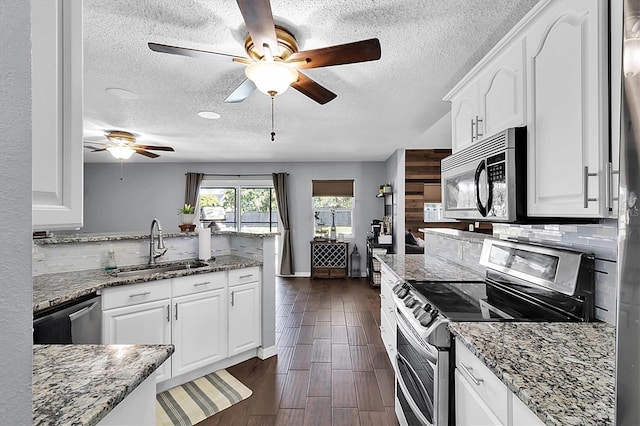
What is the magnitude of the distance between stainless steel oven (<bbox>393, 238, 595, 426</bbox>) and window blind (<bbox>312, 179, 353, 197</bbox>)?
15.1 feet

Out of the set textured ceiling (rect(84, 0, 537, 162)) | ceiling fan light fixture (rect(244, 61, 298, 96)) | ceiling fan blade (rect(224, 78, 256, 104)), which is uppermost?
textured ceiling (rect(84, 0, 537, 162))

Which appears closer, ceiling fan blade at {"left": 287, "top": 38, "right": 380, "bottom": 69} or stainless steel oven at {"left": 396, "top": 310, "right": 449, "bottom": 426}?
stainless steel oven at {"left": 396, "top": 310, "right": 449, "bottom": 426}

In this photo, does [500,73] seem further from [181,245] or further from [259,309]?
[181,245]

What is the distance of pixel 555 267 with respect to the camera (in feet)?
4.46

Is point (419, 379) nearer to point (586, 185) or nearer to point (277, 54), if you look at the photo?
point (586, 185)

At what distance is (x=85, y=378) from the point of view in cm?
83

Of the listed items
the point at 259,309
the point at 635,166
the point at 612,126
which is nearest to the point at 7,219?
the point at 635,166

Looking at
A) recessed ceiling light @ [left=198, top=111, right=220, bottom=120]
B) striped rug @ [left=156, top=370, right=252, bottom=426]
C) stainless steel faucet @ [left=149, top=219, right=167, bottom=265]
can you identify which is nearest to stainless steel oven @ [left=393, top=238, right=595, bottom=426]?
striped rug @ [left=156, top=370, right=252, bottom=426]

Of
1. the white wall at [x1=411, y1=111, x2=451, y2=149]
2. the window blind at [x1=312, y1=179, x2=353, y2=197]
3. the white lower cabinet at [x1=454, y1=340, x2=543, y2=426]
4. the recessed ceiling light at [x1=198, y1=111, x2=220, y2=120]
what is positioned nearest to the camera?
the white lower cabinet at [x1=454, y1=340, x2=543, y2=426]

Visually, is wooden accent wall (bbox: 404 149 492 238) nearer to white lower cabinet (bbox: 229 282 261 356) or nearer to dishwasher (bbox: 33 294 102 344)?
white lower cabinet (bbox: 229 282 261 356)

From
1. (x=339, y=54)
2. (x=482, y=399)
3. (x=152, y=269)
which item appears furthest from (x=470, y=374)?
(x=152, y=269)

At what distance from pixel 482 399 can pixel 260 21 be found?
1.76 metres

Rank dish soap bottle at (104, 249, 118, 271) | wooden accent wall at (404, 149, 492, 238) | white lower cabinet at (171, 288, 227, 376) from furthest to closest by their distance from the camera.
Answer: wooden accent wall at (404, 149, 492, 238)
dish soap bottle at (104, 249, 118, 271)
white lower cabinet at (171, 288, 227, 376)

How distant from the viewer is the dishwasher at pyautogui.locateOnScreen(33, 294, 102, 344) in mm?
1554
